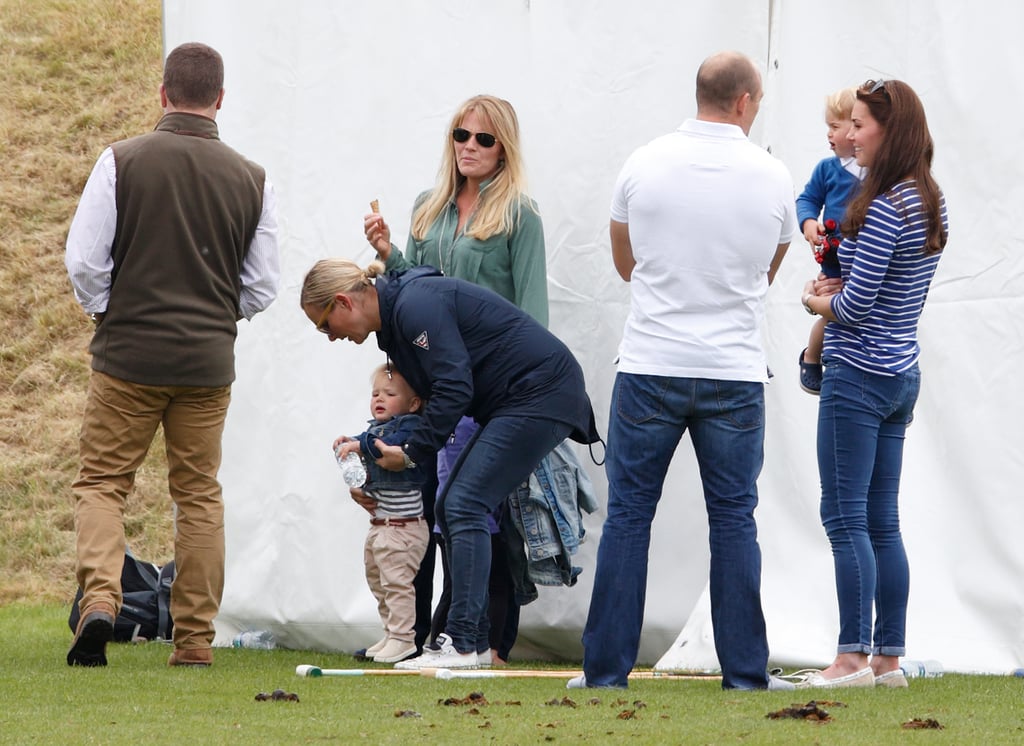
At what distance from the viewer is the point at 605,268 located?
5.52 meters

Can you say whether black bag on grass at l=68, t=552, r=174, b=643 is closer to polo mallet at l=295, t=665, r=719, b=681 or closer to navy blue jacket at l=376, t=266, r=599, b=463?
polo mallet at l=295, t=665, r=719, b=681

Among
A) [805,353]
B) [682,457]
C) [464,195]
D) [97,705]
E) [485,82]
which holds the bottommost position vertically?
[97,705]

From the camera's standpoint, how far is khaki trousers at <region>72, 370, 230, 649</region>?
483 centimetres

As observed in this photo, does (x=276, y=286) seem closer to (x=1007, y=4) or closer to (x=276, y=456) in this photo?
(x=276, y=456)

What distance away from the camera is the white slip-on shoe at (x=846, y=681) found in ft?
14.4

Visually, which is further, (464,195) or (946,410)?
(464,195)

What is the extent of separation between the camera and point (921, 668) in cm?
489

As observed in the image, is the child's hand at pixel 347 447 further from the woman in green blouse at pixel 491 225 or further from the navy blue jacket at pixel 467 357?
the woman in green blouse at pixel 491 225

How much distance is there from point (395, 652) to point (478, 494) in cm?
78

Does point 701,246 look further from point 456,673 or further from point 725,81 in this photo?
point 456,673

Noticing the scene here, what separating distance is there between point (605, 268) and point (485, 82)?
83cm

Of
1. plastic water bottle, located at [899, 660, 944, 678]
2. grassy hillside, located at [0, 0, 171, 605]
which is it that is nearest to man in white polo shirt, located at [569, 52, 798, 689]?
plastic water bottle, located at [899, 660, 944, 678]

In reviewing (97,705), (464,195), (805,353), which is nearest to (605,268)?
(464,195)

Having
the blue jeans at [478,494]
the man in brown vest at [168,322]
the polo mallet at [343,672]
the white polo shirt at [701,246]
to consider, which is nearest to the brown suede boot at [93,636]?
the man in brown vest at [168,322]
